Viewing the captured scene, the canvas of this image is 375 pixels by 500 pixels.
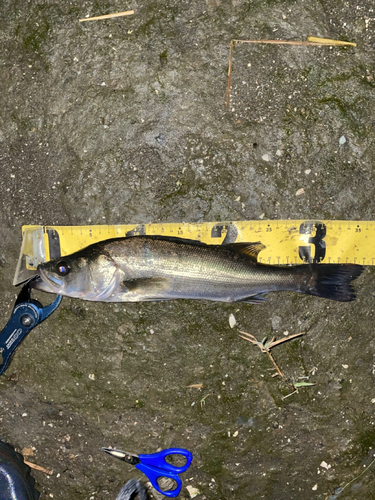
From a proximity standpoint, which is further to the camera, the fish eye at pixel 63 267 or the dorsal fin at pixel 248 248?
the dorsal fin at pixel 248 248

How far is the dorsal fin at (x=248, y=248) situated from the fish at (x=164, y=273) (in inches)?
0.5

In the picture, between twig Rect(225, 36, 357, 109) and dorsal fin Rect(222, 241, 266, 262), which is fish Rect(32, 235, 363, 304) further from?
twig Rect(225, 36, 357, 109)

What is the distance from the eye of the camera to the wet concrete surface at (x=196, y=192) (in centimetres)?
408

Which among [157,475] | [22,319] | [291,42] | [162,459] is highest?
[291,42]

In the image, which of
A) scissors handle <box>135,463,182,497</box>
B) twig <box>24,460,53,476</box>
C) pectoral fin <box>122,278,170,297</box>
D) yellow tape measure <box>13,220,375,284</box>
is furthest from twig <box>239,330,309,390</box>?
twig <box>24,460,53,476</box>

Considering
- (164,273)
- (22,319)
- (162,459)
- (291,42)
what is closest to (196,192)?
(164,273)

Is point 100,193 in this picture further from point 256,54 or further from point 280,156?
point 256,54

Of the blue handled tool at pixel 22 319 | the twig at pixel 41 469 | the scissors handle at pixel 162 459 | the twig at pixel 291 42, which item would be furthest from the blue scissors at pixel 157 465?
the twig at pixel 291 42

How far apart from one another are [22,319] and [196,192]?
8.34ft

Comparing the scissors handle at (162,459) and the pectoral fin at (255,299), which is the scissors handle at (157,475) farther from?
the pectoral fin at (255,299)

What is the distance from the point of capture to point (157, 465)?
416 centimetres

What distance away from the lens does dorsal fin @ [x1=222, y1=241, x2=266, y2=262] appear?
151 inches

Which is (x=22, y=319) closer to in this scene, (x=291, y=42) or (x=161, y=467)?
(x=161, y=467)

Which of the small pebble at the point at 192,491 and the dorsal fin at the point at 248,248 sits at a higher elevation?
the dorsal fin at the point at 248,248
